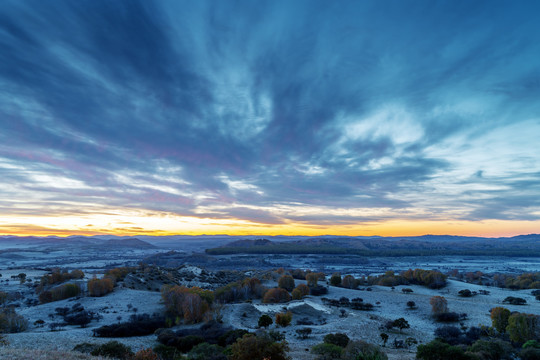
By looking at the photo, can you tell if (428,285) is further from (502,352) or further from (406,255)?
(406,255)

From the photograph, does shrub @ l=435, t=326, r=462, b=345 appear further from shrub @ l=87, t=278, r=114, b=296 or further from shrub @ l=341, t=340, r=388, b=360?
shrub @ l=87, t=278, r=114, b=296

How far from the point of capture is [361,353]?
19984 mm

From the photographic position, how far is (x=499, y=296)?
63.6 metres

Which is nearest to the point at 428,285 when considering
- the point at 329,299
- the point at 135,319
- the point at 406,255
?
the point at 329,299

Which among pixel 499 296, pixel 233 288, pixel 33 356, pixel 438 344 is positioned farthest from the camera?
pixel 499 296

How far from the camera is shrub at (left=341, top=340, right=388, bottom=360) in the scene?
19.2m

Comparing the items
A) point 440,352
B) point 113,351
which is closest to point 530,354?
point 440,352

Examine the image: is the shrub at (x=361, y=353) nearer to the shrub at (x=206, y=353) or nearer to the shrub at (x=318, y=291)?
the shrub at (x=206, y=353)

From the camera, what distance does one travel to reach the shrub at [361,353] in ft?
63.2

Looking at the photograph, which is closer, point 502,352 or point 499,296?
point 502,352

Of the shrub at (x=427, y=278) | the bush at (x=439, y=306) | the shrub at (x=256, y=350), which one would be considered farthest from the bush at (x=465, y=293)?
the shrub at (x=256, y=350)

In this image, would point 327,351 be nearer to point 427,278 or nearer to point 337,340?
point 337,340

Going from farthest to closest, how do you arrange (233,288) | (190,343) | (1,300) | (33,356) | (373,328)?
(233,288) → (1,300) → (373,328) → (190,343) → (33,356)

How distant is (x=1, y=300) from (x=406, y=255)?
203m
